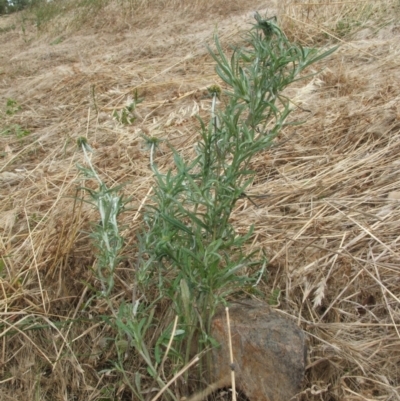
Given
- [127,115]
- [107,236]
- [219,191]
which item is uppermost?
[219,191]

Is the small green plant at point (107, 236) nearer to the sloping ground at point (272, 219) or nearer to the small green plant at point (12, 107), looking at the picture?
the sloping ground at point (272, 219)

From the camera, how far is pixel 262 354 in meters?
1.41

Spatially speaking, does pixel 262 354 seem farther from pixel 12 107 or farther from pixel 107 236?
pixel 12 107

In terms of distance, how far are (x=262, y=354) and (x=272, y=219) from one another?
2.23ft

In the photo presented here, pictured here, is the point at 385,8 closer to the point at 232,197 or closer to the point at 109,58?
the point at 109,58

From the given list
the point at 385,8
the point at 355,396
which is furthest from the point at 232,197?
the point at 385,8

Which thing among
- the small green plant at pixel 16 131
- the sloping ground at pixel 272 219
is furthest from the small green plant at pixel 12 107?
the small green plant at pixel 16 131

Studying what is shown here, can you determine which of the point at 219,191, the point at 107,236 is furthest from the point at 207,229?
the point at 107,236

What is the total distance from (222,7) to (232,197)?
6316 millimetres

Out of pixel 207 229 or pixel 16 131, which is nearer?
pixel 207 229

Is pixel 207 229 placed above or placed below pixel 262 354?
above

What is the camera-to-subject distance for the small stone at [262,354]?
137 cm

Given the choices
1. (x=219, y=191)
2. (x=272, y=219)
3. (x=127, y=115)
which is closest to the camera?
(x=219, y=191)

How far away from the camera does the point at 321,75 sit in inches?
135
